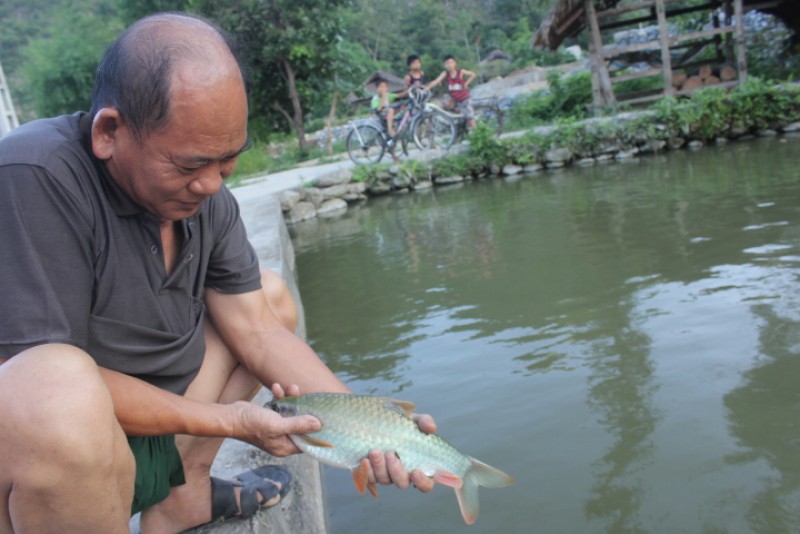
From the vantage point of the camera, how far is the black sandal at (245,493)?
2061 millimetres

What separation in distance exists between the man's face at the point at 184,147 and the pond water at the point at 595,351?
1.60 m

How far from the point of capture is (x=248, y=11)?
56.1 feet


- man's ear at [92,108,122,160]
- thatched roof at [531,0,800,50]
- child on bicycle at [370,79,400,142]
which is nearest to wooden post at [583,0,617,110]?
thatched roof at [531,0,800,50]

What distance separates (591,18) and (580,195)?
7.29 meters

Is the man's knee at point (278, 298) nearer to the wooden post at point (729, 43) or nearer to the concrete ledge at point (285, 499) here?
the concrete ledge at point (285, 499)

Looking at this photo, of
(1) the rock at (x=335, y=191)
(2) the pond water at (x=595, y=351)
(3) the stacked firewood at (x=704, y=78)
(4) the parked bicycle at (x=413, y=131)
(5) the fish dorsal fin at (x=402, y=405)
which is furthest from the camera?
(3) the stacked firewood at (x=704, y=78)

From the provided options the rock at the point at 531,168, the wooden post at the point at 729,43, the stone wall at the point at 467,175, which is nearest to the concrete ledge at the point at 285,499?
the stone wall at the point at 467,175

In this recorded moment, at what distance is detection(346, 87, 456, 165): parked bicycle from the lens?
13.5 meters

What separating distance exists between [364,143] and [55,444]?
13077 mm

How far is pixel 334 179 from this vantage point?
12.3 m

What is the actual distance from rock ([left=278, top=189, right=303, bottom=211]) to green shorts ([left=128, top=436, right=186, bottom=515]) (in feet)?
30.6

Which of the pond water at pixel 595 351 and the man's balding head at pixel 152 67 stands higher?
the man's balding head at pixel 152 67

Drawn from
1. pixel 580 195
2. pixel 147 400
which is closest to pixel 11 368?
pixel 147 400

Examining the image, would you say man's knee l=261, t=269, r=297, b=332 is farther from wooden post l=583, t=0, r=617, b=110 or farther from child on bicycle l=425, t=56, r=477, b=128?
wooden post l=583, t=0, r=617, b=110
